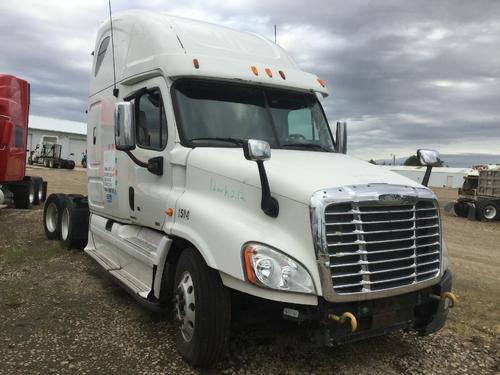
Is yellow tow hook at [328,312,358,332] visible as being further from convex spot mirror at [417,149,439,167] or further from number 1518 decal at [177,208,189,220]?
convex spot mirror at [417,149,439,167]

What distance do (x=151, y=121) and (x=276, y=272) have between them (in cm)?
247

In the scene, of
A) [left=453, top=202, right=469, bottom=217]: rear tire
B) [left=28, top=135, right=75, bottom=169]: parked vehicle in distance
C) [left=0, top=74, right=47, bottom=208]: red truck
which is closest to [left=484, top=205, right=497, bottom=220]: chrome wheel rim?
[left=453, top=202, right=469, bottom=217]: rear tire

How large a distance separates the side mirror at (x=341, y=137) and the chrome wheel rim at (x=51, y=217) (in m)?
5.88

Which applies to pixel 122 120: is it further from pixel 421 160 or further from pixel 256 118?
pixel 421 160

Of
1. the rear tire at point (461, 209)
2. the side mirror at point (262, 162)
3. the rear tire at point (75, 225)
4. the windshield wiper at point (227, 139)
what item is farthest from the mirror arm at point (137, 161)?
the rear tire at point (461, 209)

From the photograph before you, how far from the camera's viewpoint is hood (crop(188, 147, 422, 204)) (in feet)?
12.0

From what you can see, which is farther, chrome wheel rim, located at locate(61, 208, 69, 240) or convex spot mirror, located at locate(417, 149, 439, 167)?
chrome wheel rim, located at locate(61, 208, 69, 240)

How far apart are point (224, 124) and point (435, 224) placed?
2.14 m

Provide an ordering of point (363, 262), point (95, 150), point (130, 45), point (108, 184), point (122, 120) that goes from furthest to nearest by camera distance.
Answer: point (95, 150) → point (108, 184) → point (130, 45) → point (122, 120) → point (363, 262)

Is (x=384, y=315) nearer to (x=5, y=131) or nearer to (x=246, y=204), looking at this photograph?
(x=246, y=204)

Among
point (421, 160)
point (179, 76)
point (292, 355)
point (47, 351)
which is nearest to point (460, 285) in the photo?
point (421, 160)

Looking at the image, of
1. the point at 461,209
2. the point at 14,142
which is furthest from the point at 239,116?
the point at 461,209

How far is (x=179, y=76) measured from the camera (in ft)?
15.4

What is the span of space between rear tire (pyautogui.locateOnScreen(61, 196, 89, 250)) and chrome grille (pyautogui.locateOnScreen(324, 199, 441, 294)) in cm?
592
